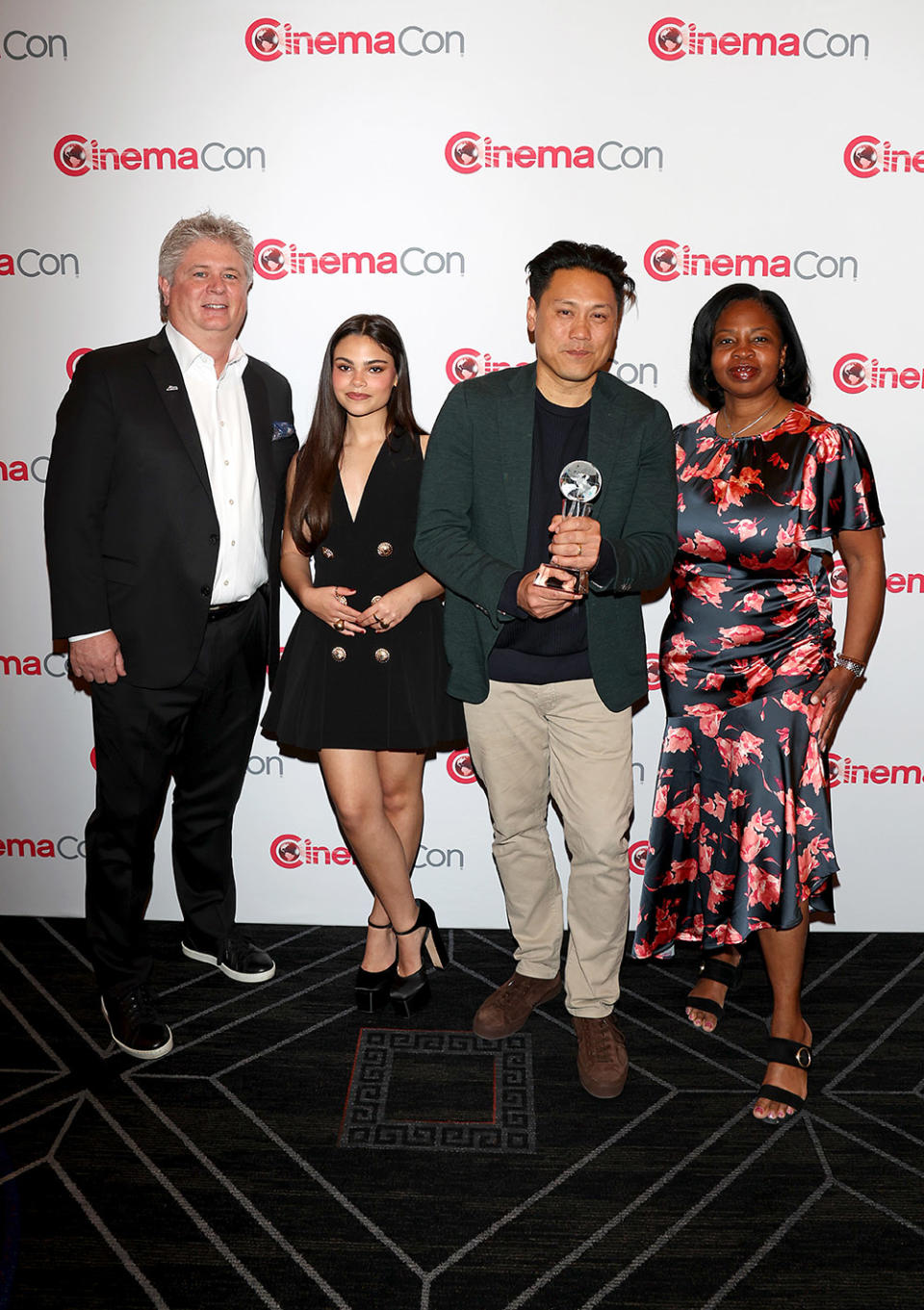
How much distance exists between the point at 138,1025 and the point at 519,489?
190 centimetres

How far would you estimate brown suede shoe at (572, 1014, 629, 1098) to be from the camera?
296cm

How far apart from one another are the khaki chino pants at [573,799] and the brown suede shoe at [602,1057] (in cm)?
4

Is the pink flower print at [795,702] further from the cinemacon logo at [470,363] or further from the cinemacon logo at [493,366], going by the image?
the cinemacon logo at [470,363]

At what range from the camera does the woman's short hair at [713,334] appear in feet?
9.80

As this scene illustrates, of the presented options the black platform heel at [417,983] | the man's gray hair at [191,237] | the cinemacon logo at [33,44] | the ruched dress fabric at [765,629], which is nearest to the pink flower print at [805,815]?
the ruched dress fabric at [765,629]

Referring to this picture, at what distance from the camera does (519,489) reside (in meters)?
2.85

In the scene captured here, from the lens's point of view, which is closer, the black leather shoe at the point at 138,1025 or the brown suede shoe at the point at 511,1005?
the black leather shoe at the point at 138,1025

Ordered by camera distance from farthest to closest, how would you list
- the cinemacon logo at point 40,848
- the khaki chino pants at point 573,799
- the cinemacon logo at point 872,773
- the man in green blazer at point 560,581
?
1. the cinemacon logo at point 40,848
2. the cinemacon logo at point 872,773
3. the khaki chino pants at point 573,799
4. the man in green blazer at point 560,581

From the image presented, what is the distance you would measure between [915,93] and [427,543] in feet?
7.16

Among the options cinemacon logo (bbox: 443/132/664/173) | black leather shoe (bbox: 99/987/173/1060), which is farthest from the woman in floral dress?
black leather shoe (bbox: 99/987/173/1060)

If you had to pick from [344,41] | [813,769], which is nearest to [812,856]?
[813,769]

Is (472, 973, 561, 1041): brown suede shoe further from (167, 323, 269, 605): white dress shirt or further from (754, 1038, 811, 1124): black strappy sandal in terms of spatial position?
(167, 323, 269, 605): white dress shirt

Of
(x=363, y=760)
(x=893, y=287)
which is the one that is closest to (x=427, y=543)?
(x=363, y=760)

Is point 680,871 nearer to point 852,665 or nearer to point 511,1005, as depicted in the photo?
point 511,1005
